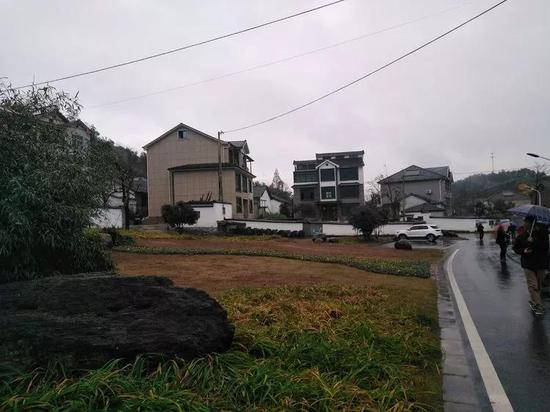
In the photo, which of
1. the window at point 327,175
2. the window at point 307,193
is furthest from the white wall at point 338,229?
the window at point 307,193

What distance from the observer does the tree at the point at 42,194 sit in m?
6.05

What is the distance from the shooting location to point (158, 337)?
182 inches

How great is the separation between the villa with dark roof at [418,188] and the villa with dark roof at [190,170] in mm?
34144

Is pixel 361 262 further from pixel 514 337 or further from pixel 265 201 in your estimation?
pixel 265 201

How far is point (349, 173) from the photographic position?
252 feet

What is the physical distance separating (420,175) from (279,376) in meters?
83.3

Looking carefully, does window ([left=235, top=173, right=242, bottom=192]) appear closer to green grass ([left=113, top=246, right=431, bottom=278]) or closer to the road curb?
green grass ([left=113, top=246, right=431, bottom=278])

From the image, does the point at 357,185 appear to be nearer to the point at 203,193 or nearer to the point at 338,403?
the point at 203,193

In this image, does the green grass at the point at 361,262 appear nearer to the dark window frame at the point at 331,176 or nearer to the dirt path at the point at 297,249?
the dirt path at the point at 297,249

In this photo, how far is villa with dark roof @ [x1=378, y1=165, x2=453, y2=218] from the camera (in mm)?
76125

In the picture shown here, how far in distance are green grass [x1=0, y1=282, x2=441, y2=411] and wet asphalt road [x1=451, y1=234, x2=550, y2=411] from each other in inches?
30.8

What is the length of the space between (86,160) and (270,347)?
171 inches

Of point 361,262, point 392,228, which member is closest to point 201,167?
point 392,228

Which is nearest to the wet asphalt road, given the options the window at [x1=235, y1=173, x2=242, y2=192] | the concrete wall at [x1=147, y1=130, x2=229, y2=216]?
the window at [x1=235, y1=173, x2=242, y2=192]
